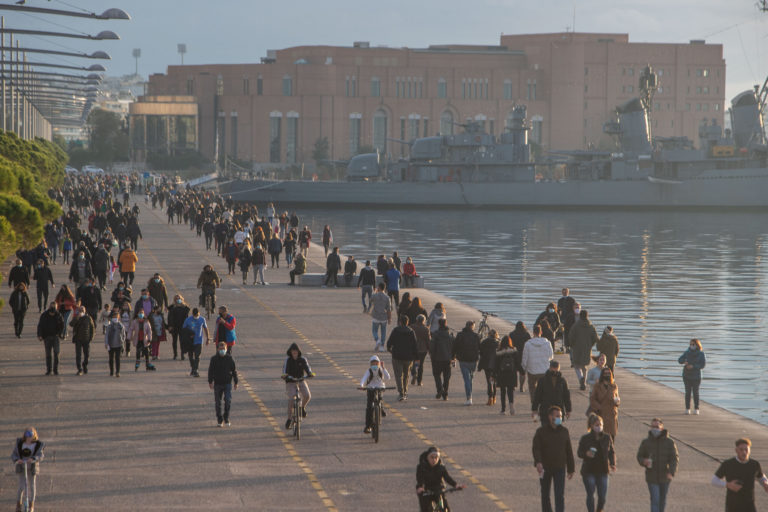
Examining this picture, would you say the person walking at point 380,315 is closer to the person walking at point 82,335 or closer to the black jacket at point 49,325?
the person walking at point 82,335

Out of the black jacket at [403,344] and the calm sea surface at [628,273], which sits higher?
the black jacket at [403,344]

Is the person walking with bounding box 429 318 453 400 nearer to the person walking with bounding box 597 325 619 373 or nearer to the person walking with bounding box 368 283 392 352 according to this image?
the person walking with bounding box 597 325 619 373

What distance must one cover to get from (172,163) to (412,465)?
465ft

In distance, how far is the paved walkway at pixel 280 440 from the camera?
1184 cm

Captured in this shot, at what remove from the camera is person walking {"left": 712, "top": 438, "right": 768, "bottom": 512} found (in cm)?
977

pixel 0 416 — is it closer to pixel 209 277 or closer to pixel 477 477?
pixel 477 477

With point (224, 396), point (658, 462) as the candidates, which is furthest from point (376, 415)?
point (658, 462)

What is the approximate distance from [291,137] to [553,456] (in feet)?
459

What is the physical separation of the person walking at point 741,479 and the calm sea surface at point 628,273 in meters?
9.01

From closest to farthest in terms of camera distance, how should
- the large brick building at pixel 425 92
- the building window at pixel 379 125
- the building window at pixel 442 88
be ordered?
the large brick building at pixel 425 92, the building window at pixel 379 125, the building window at pixel 442 88

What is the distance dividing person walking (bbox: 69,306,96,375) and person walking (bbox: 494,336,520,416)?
7.05 m

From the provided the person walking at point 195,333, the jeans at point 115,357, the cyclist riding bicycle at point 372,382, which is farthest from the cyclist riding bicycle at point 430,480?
the jeans at point 115,357

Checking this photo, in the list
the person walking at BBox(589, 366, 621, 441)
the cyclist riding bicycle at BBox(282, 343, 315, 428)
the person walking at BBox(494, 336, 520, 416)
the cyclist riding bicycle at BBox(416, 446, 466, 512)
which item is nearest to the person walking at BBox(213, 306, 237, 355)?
the cyclist riding bicycle at BBox(282, 343, 315, 428)

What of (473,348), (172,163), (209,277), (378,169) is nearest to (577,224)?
(378,169)
